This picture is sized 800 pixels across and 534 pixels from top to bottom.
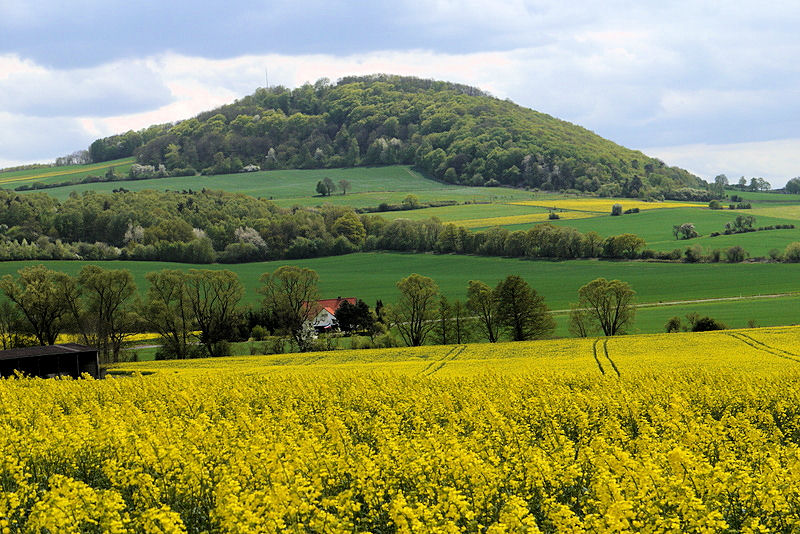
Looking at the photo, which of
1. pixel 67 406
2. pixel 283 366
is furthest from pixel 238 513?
pixel 283 366

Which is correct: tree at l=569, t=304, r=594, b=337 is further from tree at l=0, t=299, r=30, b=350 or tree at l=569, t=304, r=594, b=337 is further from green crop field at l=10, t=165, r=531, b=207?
green crop field at l=10, t=165, r=531, b=207

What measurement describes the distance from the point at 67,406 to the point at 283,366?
2248 cm

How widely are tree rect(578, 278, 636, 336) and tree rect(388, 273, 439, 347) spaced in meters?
14.1

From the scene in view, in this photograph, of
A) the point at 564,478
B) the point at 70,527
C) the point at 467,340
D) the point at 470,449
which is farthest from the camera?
the point at 467,340

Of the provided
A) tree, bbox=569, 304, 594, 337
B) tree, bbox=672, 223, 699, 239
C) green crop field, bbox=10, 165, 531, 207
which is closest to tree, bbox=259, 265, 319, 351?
tree, bbox=569, 304, 594, 337

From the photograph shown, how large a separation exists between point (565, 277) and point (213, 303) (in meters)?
43.7

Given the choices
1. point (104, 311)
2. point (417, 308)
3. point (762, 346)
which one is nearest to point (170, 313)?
point (104, 311)

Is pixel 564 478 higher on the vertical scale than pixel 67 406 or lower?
higher

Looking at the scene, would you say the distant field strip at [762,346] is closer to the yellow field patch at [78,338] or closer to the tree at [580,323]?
the tree at [580,323]

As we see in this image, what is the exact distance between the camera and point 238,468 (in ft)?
50.4

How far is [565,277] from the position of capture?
96.9m

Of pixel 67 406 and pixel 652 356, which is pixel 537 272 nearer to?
pixel 652 356

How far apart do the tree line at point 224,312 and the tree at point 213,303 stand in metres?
0.10

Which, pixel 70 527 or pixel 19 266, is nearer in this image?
pixel 70 527
